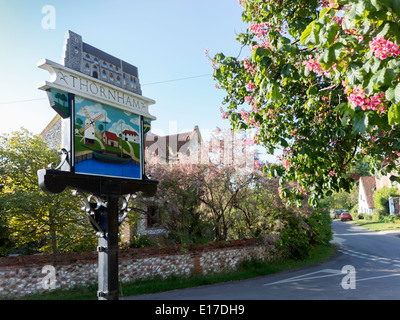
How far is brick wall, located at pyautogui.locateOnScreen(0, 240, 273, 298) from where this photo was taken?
1016cm

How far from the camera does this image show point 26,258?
409 inches

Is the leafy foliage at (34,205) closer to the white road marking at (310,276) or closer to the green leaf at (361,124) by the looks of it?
the white road marking at (310,276)

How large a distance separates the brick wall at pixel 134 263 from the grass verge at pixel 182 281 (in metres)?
0.23

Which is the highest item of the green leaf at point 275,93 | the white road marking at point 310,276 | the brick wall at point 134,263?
the green leaf at point 275,93

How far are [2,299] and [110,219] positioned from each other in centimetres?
688

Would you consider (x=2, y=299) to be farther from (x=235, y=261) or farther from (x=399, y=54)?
(x=399, y=54)

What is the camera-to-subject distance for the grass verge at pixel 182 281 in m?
10.3

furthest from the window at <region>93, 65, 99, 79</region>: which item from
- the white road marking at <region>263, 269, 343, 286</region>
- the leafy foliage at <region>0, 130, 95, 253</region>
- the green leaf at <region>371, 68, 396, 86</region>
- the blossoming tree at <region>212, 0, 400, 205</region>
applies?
the white road marking at <region>263, 269, 343, 286</region>

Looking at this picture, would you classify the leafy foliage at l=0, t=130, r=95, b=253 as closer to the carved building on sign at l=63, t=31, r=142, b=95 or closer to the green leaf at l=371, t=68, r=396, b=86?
the carved building on sign at l=63, t=31, r=142, b=95

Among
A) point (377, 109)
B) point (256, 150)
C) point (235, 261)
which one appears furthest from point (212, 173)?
point (377, 109)

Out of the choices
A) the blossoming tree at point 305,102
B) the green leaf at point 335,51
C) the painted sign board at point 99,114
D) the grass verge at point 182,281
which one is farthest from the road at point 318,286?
the green leaf at point 335,51

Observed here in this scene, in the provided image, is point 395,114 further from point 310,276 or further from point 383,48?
point 310,276

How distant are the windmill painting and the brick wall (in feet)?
21.0

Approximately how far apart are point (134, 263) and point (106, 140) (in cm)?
758
